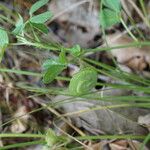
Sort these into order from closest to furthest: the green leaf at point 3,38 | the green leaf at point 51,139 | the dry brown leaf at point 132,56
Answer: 1. the green leaf at point 3,38
2. the green leaf at point 51,139
3. the dry brown leaf at point 132,56

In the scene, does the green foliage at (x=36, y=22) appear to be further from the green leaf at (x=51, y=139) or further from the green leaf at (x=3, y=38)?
the green leaf at (x=51, y=139)

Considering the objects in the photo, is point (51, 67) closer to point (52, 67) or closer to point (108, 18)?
point (52, 67)

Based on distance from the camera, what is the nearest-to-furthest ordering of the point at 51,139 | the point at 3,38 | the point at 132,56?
1. the point at 3,38
2. the point at 51,139
3. the point at 132,56

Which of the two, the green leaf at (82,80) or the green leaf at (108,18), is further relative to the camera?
the green leaf at (108,18)

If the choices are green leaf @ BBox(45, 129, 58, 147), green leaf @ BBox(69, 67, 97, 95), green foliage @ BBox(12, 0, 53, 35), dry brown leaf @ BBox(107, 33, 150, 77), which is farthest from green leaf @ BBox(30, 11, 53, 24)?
dry brown leaf @ BBox(107, 33, 150, 77)

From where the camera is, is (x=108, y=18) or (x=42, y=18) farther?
(x=108, y=18)

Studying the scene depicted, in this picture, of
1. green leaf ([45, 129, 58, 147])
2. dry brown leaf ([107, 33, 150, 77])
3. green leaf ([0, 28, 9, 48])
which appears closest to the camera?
green leaf ([0, 28, 9, 48])

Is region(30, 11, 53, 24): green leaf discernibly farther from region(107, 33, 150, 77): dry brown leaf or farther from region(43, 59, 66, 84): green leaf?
region(107, 33, 150, 77): dry brown leaf

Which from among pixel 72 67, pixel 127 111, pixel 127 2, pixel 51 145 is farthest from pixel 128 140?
pixel 127 2

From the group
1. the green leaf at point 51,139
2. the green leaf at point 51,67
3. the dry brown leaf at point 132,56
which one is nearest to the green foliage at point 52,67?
the green leaf at point 51,67

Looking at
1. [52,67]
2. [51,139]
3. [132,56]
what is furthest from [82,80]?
[132,56]
